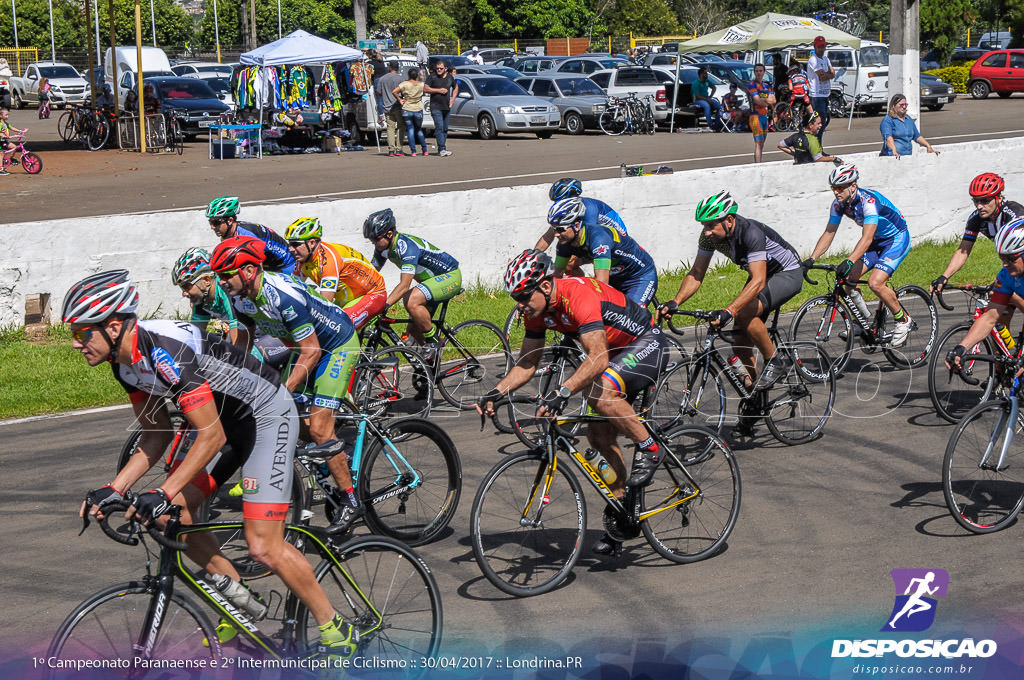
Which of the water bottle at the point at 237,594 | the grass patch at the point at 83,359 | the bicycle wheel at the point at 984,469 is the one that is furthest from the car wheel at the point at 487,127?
the water bottle at the point at 237,594

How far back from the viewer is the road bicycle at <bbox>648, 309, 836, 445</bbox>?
8.75 m

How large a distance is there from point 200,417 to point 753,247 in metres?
5.37

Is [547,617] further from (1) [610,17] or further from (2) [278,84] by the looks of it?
(1) [610,17]

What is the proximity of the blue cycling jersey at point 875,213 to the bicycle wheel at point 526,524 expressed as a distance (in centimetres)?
583

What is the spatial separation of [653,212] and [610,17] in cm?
5520

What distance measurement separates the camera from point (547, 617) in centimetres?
629

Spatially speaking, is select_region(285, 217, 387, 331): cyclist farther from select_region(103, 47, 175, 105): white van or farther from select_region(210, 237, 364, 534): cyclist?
select_region(103, 47, 175, 105): white van

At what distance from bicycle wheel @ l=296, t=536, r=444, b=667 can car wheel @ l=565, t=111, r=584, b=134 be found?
2960cm

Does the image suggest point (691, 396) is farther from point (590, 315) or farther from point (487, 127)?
point (487, 127)

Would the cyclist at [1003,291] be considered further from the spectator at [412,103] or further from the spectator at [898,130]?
the spectator at [412,103]

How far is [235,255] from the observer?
655 centimetres

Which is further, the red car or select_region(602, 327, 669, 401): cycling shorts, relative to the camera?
the red car

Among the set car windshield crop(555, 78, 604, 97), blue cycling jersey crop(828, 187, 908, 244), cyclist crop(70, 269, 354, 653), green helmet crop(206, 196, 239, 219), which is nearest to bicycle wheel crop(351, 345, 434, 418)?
green helmet crop(206, 196, 239, 219)

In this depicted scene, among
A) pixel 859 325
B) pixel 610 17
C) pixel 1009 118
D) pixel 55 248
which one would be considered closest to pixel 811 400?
pixel 859 325
